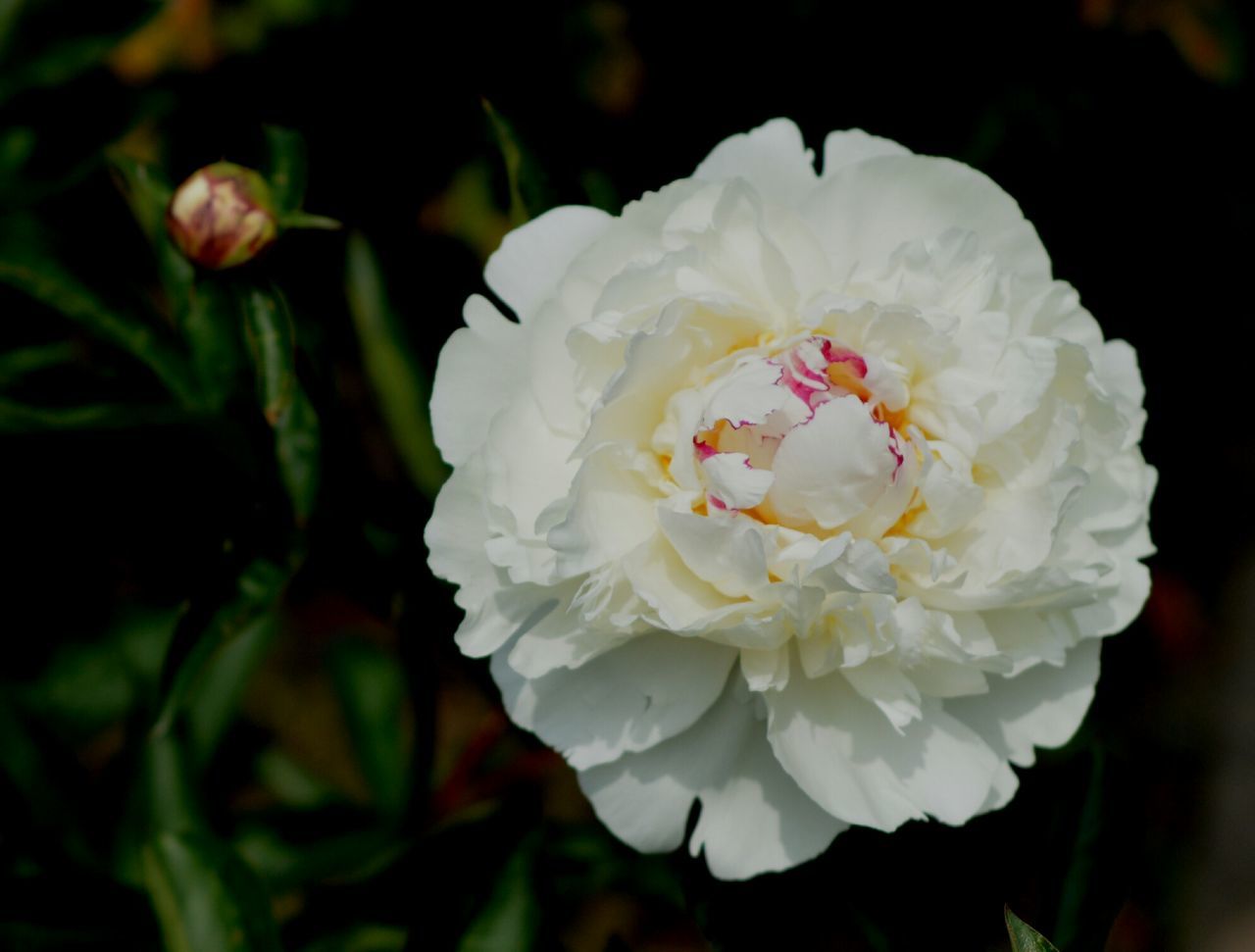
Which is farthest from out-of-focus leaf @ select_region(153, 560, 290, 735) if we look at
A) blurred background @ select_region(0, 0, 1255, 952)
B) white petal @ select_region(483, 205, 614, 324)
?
white petal @ select_region(483, 205, 614, 324)

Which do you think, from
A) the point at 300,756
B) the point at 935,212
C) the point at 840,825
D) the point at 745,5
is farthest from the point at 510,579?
the point at 300,756

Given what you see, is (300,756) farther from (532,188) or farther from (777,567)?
(777,567)

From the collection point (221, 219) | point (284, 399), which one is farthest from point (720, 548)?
point (221, 219)

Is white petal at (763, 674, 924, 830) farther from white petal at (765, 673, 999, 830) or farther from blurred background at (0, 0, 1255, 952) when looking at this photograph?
blurred background at (0, 0, 1255, 952)

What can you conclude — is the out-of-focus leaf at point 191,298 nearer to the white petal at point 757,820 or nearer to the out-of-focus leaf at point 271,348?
the out-of-focus leaf at point 271,348

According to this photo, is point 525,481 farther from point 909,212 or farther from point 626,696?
point 909,212

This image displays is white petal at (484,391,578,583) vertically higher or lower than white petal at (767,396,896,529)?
lower
